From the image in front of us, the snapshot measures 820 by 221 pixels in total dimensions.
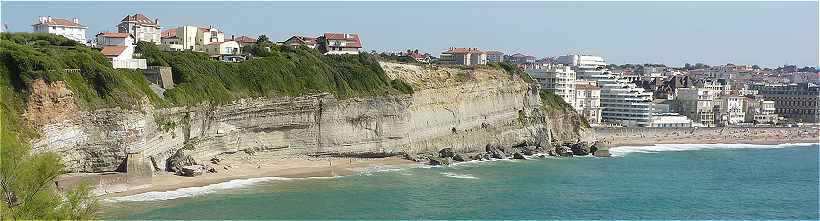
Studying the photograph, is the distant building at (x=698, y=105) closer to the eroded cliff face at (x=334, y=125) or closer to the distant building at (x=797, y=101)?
the distant building at (x=797, y=101)

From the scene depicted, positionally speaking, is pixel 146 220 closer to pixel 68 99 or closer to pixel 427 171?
pixel 68 99

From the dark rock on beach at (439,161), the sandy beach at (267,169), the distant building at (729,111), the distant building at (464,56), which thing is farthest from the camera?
the distant building at (729,111)

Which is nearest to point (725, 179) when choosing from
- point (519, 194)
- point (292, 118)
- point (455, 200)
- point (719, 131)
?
point (519, 194)

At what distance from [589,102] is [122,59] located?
2125 inches

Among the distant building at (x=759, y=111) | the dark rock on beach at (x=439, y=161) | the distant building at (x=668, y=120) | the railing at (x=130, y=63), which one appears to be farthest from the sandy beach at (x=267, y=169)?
the distant building at (x=759, y=111)

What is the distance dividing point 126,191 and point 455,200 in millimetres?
13479

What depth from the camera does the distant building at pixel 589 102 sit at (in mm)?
85312

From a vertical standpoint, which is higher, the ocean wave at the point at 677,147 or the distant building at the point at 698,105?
the distant building at the point at 698,105

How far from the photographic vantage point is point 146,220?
95.0ft

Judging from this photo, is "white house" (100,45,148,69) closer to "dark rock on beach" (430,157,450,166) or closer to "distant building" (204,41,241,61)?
"distant building" (204,41,241,61)

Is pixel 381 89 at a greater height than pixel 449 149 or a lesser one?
greater

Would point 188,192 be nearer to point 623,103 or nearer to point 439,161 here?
point 439,161

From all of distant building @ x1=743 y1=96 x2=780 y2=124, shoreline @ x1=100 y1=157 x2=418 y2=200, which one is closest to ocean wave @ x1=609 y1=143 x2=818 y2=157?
distant building @ x1=743 y1=96 x2=780 y2=124

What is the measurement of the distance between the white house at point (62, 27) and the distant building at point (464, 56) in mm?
35367
